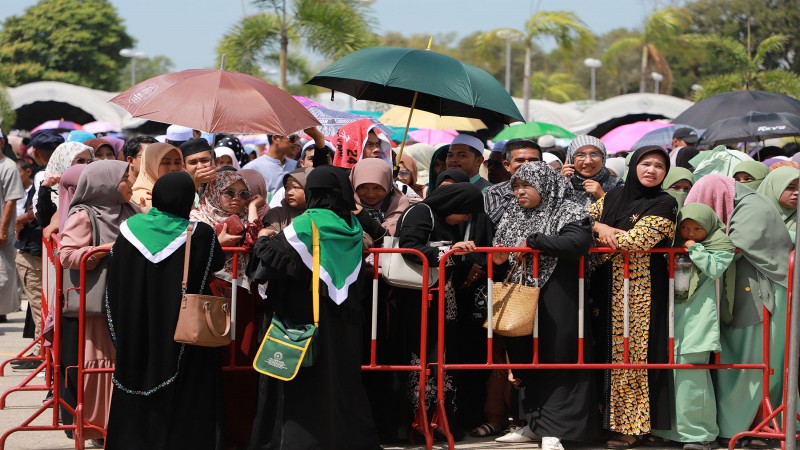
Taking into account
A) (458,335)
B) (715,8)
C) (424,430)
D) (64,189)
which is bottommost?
(424,430)

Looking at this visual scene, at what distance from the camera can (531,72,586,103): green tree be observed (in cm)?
6231

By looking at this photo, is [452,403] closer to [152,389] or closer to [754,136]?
[152,389]

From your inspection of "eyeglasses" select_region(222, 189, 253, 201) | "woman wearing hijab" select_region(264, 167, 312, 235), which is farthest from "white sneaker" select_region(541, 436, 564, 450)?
"eyeglasses" select_region(222, 189, 253, 201)

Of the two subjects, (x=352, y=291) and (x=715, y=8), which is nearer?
(x=352, y=291)

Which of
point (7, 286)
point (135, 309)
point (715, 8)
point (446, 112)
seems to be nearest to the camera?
point (135, 309)

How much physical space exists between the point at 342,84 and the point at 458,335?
2.37 meters

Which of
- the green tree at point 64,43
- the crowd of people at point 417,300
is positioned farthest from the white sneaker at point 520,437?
the green tree at point 64,43

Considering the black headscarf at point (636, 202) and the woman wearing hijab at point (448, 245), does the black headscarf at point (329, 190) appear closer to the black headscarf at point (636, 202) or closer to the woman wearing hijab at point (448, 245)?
the woman wearing hijab at point (448, 245)

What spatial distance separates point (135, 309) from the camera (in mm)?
6508

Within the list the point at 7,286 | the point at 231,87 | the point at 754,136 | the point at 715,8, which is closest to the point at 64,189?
the point at 231,87

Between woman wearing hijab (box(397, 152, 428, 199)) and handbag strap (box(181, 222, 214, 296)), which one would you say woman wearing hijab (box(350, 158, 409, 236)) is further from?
woman wearing hijab (box(397, 152, 428, 199))

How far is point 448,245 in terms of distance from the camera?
727 cm

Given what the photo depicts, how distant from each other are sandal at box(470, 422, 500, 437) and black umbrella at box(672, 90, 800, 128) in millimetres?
7464

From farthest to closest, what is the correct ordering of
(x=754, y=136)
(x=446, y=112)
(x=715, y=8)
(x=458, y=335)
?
1. (x=715, y=8)
2. (x=754, y=136)
3. (x=446, y=112)
4. (x=458, y=335)
